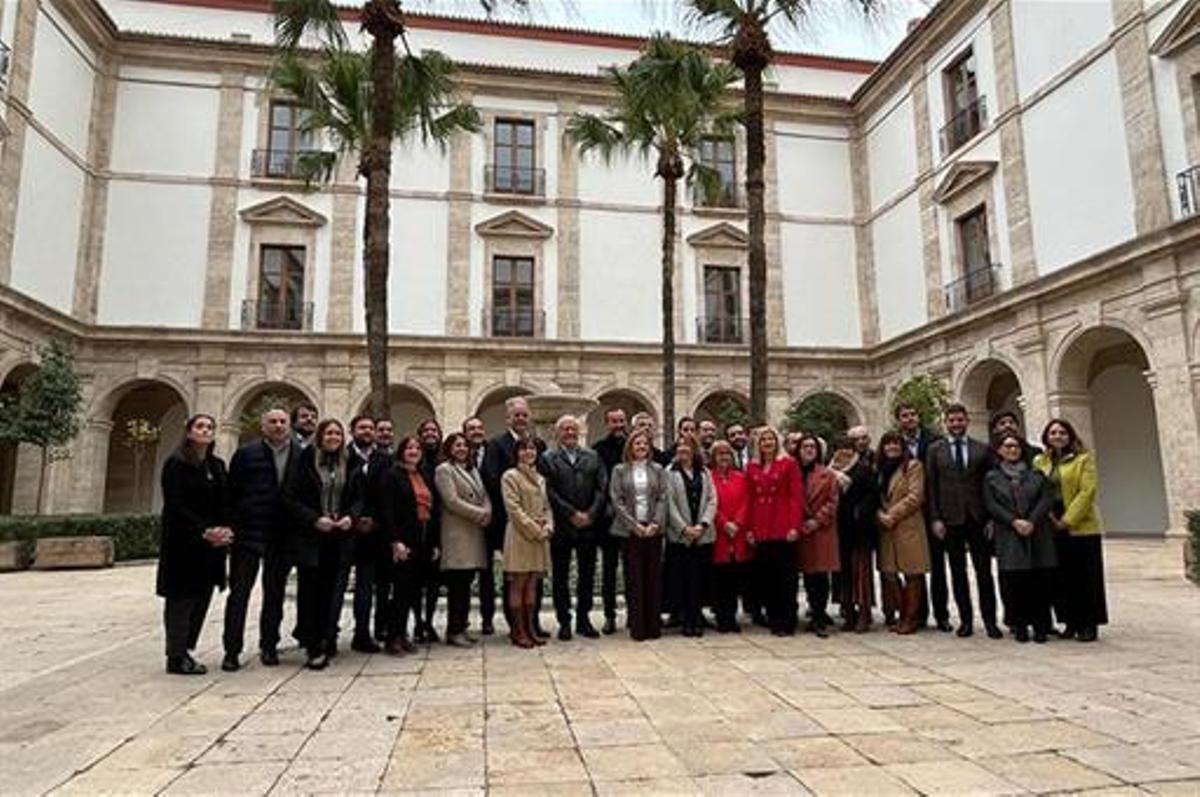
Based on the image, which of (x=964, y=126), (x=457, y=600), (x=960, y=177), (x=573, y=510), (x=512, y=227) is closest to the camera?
(x=457, y=600)

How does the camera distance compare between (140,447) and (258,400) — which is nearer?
(140,447)

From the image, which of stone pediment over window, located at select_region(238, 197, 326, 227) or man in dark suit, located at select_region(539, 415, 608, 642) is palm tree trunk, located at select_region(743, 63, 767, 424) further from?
stone pediment over window, located at select_region(238, 197, 326, 227)

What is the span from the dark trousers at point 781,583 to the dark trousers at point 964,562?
4.09 ft

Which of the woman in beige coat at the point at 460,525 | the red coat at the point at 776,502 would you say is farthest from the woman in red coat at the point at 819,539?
the woman in beige coat at the point at 460,525

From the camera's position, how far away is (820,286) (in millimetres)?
23656

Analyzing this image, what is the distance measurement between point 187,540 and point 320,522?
85cm

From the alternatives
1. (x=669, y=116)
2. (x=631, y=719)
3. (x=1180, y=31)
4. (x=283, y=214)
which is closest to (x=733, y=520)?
(x=631, y=719)

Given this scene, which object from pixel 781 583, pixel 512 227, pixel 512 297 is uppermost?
pixel 512 227

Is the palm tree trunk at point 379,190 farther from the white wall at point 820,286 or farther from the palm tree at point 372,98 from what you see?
the white wall at point 820,286

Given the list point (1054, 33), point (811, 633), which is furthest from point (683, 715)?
point (1054, 33)

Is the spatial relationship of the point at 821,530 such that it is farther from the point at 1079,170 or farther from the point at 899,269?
the point at 899,269

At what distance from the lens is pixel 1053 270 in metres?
16.7

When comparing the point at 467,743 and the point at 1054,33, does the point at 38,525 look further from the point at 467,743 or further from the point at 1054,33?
the point at 1054,33

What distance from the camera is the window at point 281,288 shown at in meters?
20.9
